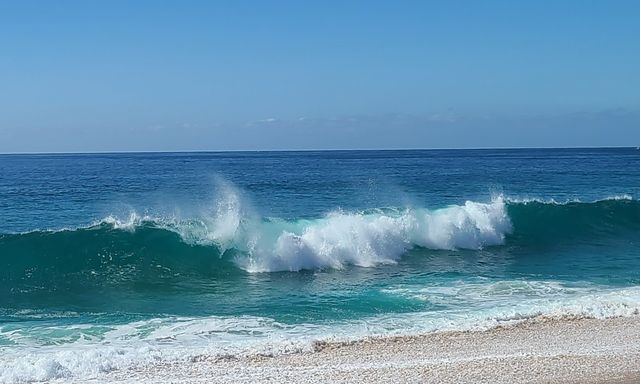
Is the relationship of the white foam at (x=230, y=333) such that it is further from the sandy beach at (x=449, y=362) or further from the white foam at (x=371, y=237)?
the white foam at (x=371, y=237)

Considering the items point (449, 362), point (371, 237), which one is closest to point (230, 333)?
point (449, 362)

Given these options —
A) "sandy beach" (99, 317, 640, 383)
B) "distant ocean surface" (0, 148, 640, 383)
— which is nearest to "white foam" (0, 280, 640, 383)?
"distant ocean surface" (0, 148, 640, 383)

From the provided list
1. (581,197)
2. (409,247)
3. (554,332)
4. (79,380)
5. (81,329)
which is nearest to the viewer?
(79,380)

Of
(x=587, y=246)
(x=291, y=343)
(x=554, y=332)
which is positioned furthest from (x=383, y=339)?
(x=587, y=246)

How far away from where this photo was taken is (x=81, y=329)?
11664 mm

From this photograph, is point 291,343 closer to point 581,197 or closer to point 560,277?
point 560,277

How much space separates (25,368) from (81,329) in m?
2.69

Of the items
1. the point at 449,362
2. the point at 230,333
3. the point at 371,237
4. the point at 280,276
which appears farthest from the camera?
the point at 371,237

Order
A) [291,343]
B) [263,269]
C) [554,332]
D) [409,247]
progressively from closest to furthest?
1. [291,343]
2. [554,332]
3. [263,269]
4. [409,247]

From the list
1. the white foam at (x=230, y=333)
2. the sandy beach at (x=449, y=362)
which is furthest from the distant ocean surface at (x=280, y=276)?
the sandy beach at (x=449, y=362)

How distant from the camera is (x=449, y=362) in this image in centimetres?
909

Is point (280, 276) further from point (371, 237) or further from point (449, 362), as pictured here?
point (449, 362)

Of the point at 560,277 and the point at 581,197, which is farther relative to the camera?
the point at 581,197

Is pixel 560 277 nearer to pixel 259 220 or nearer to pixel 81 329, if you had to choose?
pixel 259 220
